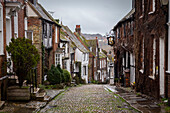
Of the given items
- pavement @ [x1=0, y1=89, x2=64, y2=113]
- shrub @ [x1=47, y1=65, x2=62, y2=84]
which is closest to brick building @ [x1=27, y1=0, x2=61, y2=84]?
shrub @ [x1=47, y1=65, x2=62, y2=84]

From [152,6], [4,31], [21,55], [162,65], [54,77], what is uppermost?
[152,6]

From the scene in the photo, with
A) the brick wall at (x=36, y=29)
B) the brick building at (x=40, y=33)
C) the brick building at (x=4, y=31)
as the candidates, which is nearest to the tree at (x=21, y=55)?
the brick building at (x=4, y=31)

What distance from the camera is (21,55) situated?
1022 cm

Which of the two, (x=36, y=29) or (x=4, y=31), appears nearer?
(x=4, y=31)

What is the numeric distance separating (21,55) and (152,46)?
252 inches

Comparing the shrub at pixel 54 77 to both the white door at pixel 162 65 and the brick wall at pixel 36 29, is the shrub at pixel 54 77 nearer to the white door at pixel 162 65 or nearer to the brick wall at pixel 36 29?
the brick wall at pixel 36 29

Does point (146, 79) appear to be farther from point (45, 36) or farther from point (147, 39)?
point (45, 36)

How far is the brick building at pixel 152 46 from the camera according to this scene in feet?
35.1

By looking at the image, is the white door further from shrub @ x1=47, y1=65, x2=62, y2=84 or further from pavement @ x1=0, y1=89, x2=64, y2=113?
shrub @ x1=47, y1=65, x2=62, y2=84

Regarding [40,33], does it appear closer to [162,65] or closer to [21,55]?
[21,55]

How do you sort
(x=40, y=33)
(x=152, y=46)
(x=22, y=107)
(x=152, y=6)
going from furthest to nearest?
(x=40, y=33), (x=152, y=6), (x=152, y=46), (x=22, y=107)

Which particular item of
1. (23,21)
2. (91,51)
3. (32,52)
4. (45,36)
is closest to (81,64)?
(91,51)

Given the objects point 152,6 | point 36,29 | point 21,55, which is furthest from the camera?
point 36,29

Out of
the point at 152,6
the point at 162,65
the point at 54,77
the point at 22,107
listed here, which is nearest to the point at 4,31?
the point at 22,107
